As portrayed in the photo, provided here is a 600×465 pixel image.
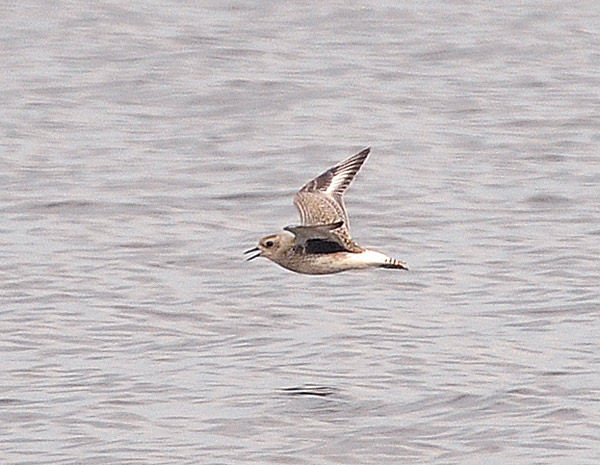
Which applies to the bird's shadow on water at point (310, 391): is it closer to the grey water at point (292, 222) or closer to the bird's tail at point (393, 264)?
the grey water at point (292, 222)

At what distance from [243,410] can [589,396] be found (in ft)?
7.75

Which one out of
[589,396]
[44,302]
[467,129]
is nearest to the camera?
[589,396]

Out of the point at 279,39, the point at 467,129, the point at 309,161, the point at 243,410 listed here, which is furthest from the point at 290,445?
the point at 279,39

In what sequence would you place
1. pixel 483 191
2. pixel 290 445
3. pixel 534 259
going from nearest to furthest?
pixel 290 445, pixel 534 259, pixel 483 191

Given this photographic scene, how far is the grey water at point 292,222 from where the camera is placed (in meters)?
12.5

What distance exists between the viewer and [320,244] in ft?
41.1

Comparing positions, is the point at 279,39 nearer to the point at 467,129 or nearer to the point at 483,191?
the point at 467,129

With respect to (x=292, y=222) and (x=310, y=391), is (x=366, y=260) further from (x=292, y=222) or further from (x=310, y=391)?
(x=292, y=222)

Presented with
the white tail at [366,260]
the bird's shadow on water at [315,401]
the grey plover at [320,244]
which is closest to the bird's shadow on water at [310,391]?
the bird's shadow on water at [315,401]

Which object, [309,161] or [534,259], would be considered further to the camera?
[309,161]

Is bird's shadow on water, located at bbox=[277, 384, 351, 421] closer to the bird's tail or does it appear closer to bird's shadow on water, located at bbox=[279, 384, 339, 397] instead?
bird's shadow on water, located at bbox=[279, 384, 339, 397]

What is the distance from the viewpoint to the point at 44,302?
1535cm

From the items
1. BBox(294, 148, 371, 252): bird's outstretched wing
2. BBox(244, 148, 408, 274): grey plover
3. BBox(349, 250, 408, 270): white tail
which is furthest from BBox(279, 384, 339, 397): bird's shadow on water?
BBox(349, 250, 408, 270): white tail

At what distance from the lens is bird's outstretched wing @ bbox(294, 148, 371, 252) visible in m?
12.8
